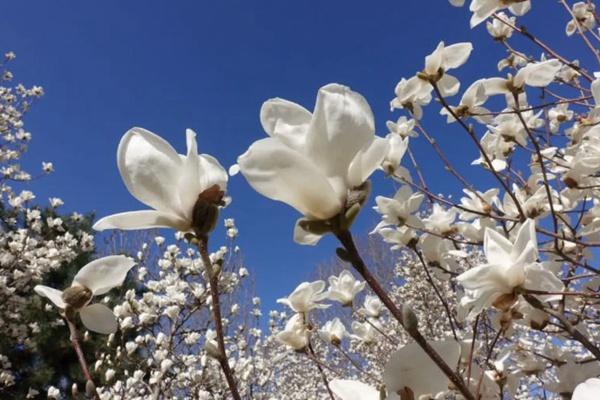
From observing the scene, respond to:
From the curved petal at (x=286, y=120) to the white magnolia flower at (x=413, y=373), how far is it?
232mm

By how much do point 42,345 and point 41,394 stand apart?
87 cm

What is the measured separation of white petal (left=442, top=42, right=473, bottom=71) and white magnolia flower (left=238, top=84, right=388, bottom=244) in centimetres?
92

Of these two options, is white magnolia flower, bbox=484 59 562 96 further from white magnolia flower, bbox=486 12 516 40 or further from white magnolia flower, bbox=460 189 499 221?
white magnolia flower, bbox=486 12 516 40

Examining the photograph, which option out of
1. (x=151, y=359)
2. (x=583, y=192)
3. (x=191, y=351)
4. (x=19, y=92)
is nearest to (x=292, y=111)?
(x=583, y=192)

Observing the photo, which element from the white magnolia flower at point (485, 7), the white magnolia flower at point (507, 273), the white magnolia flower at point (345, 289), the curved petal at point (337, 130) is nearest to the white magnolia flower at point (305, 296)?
the white magnolia flower at point (345, 289)

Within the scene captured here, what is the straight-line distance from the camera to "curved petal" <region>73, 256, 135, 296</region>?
637mm

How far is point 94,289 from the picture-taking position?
672 mm

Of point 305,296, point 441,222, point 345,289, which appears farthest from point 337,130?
point 441,222

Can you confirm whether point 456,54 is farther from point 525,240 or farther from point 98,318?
point 98,318

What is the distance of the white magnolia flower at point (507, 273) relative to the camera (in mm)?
648

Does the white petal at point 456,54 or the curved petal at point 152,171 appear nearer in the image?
the curved petal at point 152,171

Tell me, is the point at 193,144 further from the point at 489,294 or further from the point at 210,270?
the point at 489,294

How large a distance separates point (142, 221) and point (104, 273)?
168 mm

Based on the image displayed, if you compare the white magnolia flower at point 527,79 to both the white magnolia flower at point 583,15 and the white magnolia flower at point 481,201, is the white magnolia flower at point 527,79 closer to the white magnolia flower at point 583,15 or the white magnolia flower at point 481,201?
the white magnolia flower at point 481,201
